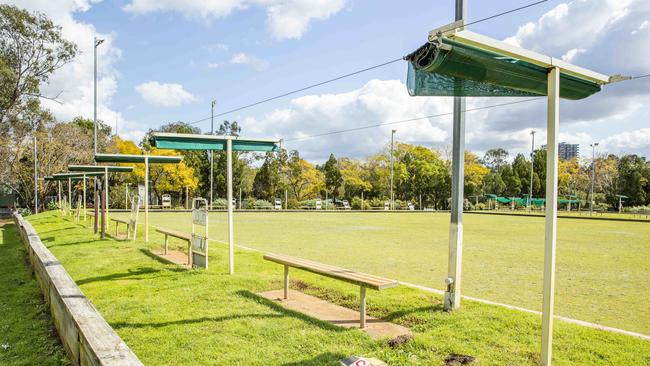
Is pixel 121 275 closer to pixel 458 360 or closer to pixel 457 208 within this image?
pixel 457 208

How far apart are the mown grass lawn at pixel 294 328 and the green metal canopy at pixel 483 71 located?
221 centimetres

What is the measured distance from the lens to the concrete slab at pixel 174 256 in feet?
26.4

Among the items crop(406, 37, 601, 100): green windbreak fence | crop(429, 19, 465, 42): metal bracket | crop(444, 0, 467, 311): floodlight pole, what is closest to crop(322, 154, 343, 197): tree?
crop(444, 0, 467, 311): floodlight pole

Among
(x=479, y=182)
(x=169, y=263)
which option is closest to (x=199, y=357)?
(x=169, y=263)

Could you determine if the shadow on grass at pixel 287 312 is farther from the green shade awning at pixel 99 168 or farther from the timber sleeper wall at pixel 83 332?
the green shade awning at pixel 99 168

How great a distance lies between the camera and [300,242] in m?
12.0

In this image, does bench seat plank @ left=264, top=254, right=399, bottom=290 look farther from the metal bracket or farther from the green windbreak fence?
the metal bracket

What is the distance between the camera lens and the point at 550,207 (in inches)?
121

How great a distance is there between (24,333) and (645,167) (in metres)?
65.6

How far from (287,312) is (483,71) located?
3.24 metres

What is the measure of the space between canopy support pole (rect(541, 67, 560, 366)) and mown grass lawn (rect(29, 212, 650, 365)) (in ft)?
1.34

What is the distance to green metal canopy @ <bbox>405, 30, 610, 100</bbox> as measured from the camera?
281 centimetres

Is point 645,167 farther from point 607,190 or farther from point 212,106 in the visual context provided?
point 212,106

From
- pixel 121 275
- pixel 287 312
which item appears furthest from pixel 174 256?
pixel 287 312
